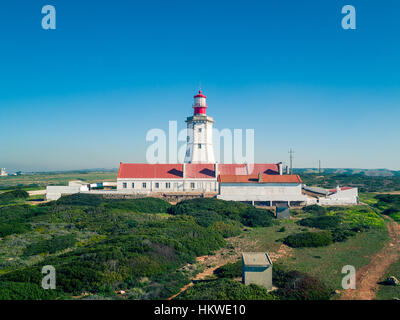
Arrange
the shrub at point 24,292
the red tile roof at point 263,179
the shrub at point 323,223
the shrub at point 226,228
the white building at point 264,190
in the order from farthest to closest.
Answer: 1. the red tile roof at point 263,179
2. the white building at point 264,190
3. the shrub at point 323,223
4. the shrub at point 226,228
5. the shrub at point 24,292

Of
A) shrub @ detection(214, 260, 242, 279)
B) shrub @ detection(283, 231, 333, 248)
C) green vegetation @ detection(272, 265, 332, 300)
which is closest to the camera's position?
green vegetation @ detection(272, 265, 332, 300)

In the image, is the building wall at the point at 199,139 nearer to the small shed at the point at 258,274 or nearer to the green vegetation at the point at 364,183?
the small shed at the point at 258,274

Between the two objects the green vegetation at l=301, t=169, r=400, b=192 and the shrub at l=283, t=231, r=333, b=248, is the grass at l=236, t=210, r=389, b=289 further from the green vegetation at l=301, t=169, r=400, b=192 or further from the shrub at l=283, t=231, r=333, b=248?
the green vegetation at l=301, t=169, r=400, b=192

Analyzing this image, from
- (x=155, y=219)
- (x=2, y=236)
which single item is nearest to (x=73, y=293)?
(x=2, y=236)

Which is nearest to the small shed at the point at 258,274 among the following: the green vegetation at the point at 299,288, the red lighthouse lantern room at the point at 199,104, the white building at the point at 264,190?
the green vegetation at the point at 299,288

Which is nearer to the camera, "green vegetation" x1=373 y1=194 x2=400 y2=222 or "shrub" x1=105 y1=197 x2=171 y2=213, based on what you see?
"shrub" x1=105 y1=197 x2=171 y2=213

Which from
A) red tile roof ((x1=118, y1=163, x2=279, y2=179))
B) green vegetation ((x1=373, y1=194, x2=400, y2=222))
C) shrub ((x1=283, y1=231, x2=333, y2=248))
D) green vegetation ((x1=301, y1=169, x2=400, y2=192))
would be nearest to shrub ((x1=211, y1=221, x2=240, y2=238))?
shrub ((x1=283, y1=231, x2=333, y2=248))

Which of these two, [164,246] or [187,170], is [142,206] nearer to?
[187,170]
